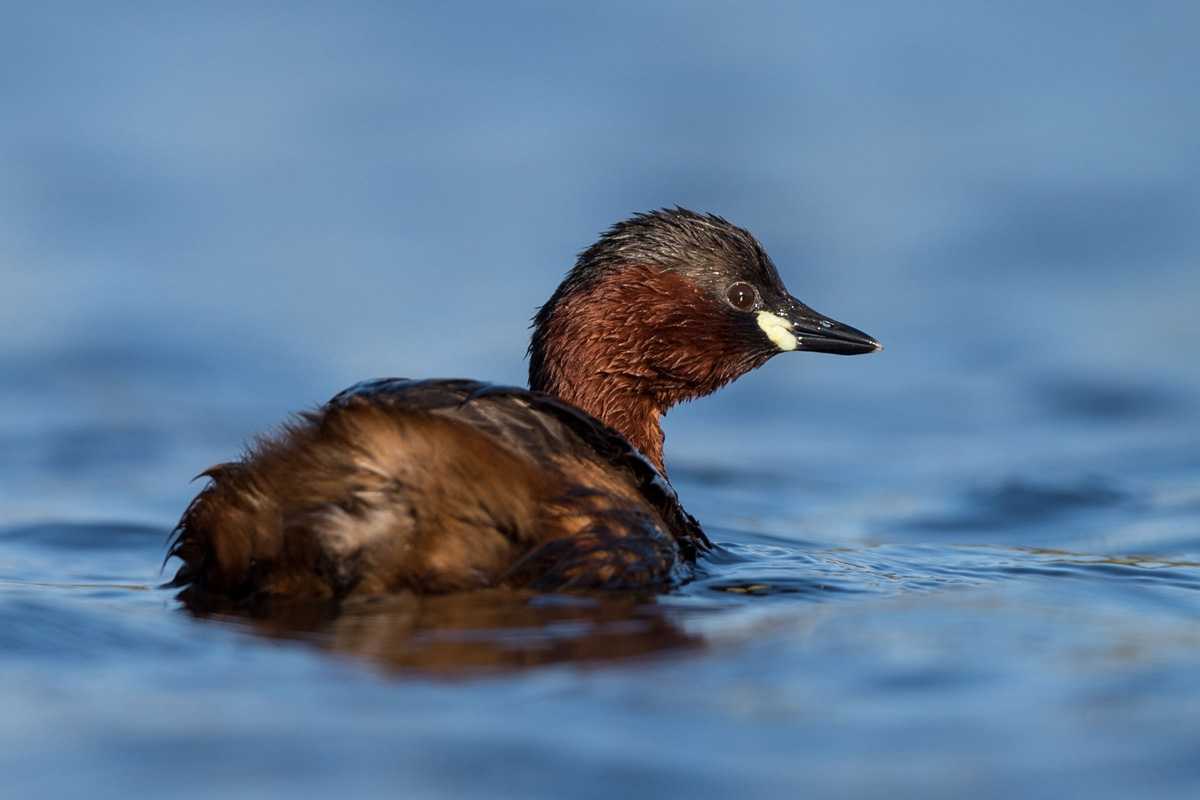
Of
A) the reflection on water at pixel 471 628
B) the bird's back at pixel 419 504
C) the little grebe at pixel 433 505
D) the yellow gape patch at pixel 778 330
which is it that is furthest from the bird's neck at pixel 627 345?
the reflection on water at pixel 471 628

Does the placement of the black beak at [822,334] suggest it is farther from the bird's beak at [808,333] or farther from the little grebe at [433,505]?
the little grebe at [433,505]

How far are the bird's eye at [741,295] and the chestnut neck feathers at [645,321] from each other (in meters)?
0.03

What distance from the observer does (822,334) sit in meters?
7.09

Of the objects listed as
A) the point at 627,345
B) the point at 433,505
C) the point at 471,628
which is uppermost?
the point at 627,345

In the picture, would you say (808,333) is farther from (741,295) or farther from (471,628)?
(471,628)

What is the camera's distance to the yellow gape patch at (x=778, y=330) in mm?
6922

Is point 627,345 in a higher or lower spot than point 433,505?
higher

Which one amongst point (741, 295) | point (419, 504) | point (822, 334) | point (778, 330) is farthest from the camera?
point (822, 334)

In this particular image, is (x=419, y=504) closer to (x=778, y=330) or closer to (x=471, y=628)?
(x=471, y=628)

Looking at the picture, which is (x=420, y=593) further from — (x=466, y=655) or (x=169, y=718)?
(x=169, y=718)

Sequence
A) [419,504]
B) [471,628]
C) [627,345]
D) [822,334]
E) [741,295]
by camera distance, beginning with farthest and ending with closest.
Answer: [822,334] → [741,295] → [627,345] → [419,504] → [471,628]

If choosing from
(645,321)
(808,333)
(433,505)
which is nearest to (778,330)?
(808,333)

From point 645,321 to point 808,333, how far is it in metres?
0.86

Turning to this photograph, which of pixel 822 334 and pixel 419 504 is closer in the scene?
pixel 419 504
